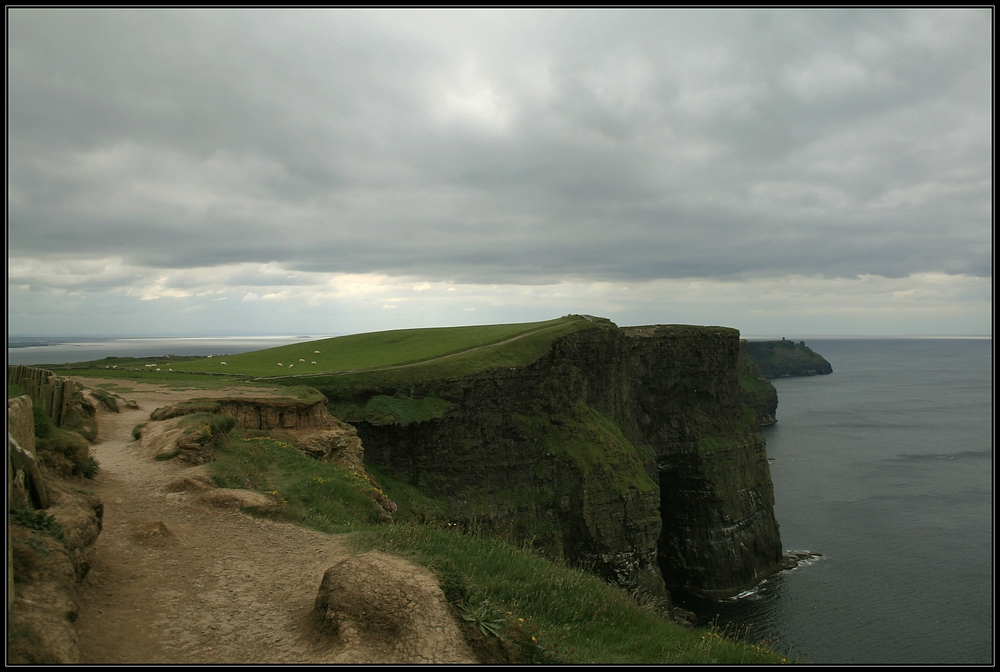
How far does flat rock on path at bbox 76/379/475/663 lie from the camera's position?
26.1ft

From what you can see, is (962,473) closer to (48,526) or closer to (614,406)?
(614,406)

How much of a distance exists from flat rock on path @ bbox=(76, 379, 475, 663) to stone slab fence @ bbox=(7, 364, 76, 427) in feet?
11.1

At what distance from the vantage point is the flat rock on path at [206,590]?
7.94 m

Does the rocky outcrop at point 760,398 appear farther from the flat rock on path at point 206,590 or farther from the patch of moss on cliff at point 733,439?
the flat rock on path at point 206,590

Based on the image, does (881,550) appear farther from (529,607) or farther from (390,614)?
(390,614)

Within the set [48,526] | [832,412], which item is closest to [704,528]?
[48,526]

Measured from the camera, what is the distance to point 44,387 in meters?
17.1

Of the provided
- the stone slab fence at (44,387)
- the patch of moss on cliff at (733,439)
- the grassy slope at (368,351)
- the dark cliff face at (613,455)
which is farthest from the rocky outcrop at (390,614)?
the patch of moss on cliff at (733,439)

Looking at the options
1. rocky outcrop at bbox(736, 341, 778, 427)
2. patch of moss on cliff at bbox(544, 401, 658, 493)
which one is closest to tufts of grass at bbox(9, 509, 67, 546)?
patch of moss on cliff at bbox(544, 401, 658, 493)

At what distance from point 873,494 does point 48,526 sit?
88.2 metres

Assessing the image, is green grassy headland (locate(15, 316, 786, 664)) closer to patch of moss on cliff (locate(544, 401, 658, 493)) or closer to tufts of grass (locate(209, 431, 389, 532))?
tufts of grass (locate(209, 431, 389, 532))

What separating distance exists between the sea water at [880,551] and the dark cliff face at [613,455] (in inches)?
248

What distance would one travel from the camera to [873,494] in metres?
74.2

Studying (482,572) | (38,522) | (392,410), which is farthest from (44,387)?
(392,410)
